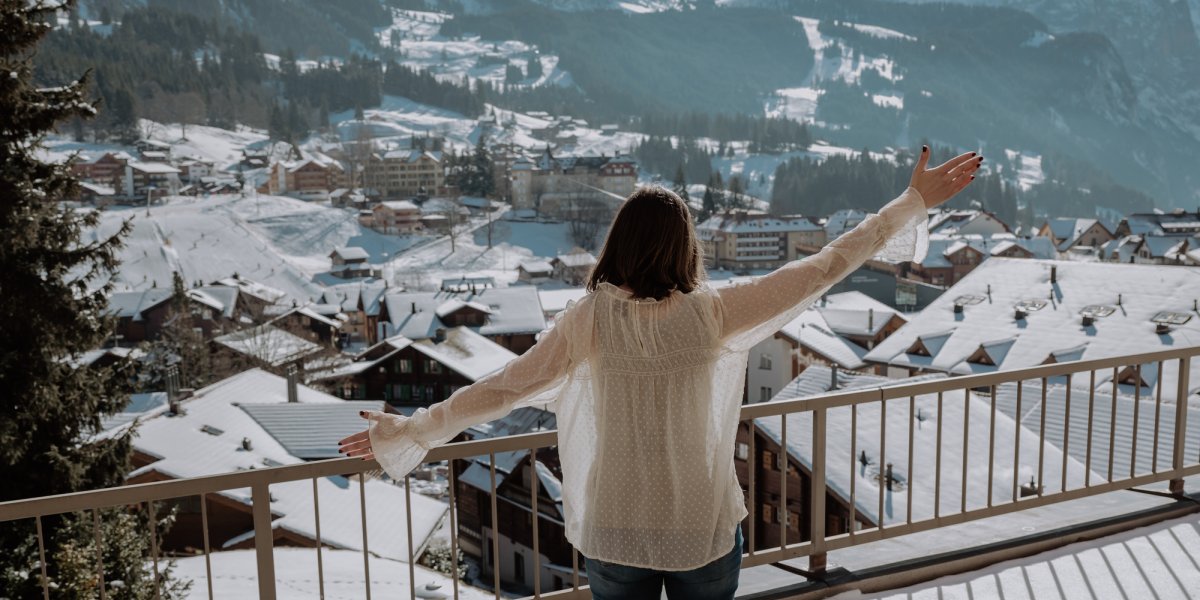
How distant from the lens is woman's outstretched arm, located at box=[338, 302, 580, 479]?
1.66m

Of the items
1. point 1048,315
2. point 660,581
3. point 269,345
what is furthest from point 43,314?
point 269,345

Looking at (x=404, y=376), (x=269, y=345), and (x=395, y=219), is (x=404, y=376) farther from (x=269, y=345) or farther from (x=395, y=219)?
(x=395, y=219)

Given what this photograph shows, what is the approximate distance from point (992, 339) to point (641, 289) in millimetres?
21539

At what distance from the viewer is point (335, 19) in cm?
18738

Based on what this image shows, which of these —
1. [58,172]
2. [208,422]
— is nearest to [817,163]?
[208,422]

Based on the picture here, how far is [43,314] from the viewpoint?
749 centimetres

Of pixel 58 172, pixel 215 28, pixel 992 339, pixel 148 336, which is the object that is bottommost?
pixel 148 336

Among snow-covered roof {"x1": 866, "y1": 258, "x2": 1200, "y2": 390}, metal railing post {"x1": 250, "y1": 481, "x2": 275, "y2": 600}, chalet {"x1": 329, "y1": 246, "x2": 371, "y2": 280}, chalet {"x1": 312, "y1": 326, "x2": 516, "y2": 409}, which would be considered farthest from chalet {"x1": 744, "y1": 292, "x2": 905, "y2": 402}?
chalet {"x1": 329, "y1": 246, "x2": 371, "y2": 280}

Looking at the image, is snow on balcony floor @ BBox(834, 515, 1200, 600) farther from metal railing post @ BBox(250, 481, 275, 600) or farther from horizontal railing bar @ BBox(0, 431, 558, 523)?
metal railing post @ BBox(250, 481, 275, 600)

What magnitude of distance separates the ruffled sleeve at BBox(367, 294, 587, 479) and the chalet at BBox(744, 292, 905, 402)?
2335 cm

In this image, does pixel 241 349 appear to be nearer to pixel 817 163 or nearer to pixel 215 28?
pixel 817 163

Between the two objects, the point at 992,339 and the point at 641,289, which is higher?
the point at 641,289

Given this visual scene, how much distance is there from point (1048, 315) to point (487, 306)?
19.2 meters

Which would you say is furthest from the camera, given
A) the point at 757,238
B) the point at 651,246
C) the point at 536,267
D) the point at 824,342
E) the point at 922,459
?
the point at 757,238
